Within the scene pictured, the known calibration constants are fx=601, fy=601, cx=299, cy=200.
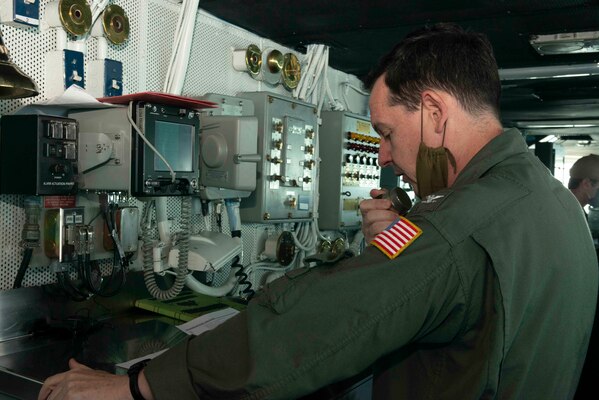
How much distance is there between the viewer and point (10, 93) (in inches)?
72.9

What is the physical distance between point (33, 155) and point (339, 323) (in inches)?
55.6

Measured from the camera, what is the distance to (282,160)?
3.41 metres

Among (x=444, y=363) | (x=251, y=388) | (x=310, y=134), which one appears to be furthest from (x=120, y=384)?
(x=310, y=134)

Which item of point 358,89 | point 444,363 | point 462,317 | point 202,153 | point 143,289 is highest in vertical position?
point 358,89

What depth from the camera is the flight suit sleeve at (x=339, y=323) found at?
1086mm

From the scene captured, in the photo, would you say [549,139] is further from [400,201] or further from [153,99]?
[153,99]

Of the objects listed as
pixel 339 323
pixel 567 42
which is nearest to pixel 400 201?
pixel 339 323

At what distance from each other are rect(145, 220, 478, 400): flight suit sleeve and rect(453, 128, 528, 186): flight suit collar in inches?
10.1

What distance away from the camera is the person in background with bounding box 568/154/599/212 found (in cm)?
→ 530

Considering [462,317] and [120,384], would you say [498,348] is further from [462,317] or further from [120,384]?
[120,384]

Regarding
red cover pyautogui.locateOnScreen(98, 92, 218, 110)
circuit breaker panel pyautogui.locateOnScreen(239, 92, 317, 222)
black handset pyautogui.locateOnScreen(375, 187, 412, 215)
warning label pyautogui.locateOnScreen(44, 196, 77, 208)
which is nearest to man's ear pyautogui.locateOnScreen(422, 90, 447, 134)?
black handset pyautogui.locateOnScreen(375, 187, 412, 215)

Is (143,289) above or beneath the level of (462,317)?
beneath

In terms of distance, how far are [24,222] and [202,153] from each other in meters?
0.86

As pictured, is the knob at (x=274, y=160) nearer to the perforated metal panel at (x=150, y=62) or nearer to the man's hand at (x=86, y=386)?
the perforated metal panel at (x=150, y=62)
